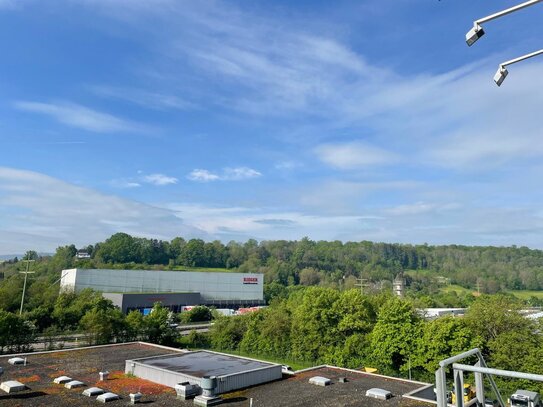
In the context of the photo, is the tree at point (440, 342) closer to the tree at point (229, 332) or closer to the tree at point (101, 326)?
the tree at point (229, 332)

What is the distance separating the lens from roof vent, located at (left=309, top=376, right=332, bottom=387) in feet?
79.9

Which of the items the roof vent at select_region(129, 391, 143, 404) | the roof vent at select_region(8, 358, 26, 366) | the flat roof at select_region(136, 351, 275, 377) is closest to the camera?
the roof vent at select_region(129, 391, 143, 404)

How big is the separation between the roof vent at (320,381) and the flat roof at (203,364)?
9.35 feet

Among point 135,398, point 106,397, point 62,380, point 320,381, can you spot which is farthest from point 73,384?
point 320,381

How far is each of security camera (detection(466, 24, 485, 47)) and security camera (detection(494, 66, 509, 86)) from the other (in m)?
1.21

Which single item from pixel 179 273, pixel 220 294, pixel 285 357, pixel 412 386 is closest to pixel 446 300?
pixel 220 294

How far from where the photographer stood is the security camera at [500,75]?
9273 millimetres

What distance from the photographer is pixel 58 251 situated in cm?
15350

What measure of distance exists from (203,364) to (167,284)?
74.9m

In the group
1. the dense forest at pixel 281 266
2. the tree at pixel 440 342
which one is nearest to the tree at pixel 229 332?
the tree at pixel 440 342

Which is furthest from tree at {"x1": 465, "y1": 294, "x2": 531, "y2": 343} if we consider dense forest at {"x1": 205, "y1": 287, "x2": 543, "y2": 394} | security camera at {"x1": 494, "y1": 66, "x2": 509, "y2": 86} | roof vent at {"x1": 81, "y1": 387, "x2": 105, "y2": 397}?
security camera at {"x1": 494, "y1": 66, "x2": 509, "y2": 86}

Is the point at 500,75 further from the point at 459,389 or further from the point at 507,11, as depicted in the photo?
the point at 459,389

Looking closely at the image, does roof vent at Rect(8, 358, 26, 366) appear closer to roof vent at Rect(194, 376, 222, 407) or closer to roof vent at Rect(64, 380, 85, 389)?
roof vent at Rect(64, 380, 85, 389)

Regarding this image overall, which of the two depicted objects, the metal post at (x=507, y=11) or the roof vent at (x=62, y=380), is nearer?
the metal post at (x=507, y=11)
